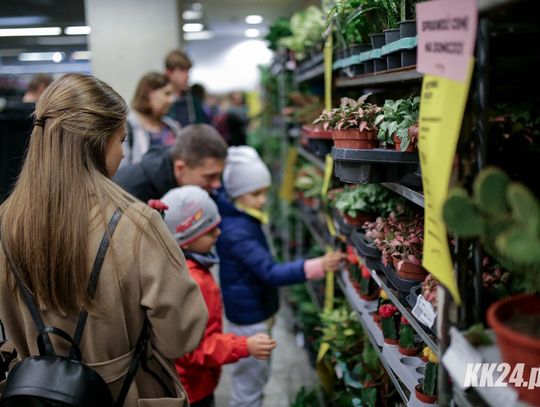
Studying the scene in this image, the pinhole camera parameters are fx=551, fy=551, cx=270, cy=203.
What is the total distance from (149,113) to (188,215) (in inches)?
75.7

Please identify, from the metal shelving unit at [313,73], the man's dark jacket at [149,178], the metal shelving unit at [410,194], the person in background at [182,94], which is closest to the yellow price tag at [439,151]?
the metal shelving unit at [410,194]

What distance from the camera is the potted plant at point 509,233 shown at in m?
0.82

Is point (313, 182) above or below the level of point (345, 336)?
above

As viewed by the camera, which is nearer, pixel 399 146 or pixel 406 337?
pixel 399 146

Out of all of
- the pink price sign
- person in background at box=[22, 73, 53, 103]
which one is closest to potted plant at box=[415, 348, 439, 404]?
the pink price sign

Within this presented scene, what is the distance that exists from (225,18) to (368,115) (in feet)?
35.1

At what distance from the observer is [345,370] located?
8.40 feet

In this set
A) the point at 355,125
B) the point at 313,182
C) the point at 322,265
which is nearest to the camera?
the point at 355,125

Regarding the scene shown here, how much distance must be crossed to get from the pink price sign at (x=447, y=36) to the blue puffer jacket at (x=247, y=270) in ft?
5.78

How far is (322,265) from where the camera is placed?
2.73 meters

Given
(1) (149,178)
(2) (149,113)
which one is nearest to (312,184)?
(2) (149,113)

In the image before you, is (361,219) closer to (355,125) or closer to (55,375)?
(355,125)

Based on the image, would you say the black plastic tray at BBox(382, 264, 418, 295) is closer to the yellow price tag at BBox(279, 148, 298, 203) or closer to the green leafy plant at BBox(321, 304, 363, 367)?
the green leafy plant at BBox(321, 304, 363, 367)

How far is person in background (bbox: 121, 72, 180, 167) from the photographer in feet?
12.1
